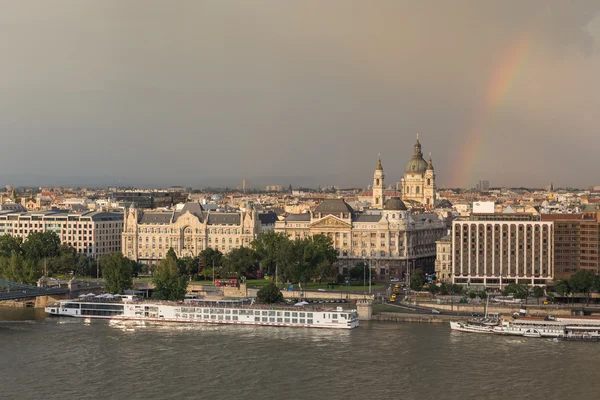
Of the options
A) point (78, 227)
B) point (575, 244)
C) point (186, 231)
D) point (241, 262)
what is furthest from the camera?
point (78, 227)

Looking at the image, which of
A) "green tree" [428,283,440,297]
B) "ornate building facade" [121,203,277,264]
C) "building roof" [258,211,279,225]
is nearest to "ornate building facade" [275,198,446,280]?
"ornate building facade" [121,203,277,264]

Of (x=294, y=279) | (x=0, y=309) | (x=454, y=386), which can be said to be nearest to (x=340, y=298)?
(x=294, y=279)

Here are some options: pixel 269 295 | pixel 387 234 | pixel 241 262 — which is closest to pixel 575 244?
pixel 387 234

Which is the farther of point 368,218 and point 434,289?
point 368,218

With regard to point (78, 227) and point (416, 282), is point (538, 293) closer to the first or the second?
point (416, 282)

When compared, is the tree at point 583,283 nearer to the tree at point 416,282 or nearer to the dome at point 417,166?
the tree at point 416,282
